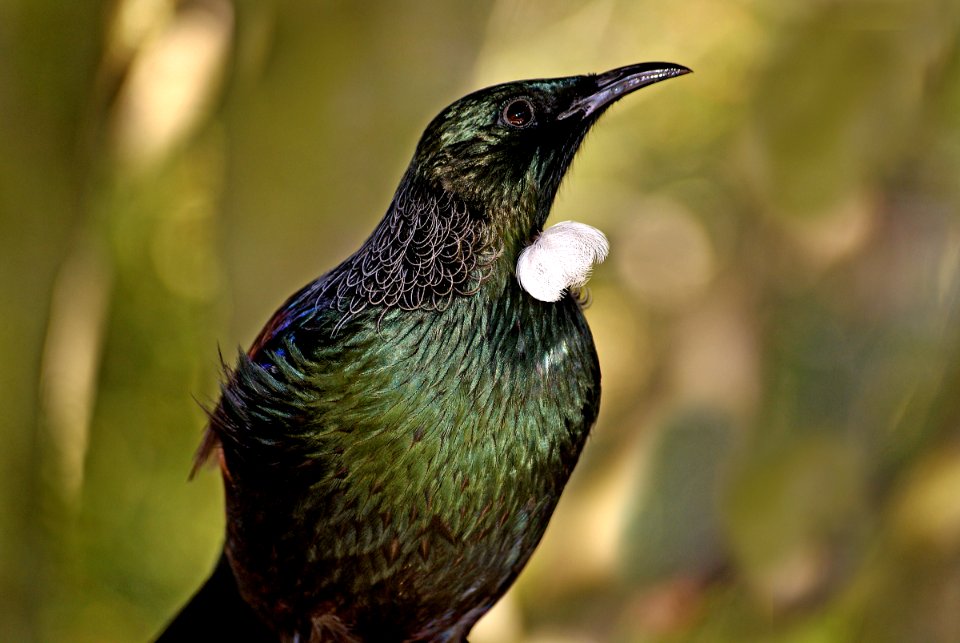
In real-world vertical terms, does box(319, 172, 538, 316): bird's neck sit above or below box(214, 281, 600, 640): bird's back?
above

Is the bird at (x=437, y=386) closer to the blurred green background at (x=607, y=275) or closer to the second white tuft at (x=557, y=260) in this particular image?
the second white tuft at (x=557, y=260)

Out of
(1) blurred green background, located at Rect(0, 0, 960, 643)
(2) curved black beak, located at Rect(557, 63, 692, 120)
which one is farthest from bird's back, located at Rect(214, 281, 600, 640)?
(1) blurred green background, located at Rect(0, 0, 960, 643)

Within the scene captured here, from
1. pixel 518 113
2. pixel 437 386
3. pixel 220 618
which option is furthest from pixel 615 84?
pixel 220 618

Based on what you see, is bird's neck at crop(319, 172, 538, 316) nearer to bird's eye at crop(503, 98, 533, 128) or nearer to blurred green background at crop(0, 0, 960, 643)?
bird's eye at crop(503, 98, 533, 128)

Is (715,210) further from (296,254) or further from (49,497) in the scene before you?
(49,497)

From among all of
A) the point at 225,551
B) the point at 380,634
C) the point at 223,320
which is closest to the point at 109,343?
the point at 223,320

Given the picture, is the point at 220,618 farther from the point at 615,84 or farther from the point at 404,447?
the point at 615,84
